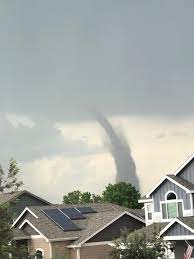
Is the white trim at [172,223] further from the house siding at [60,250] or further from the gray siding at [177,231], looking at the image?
the house siding at [60,250]

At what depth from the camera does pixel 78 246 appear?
4362 cm

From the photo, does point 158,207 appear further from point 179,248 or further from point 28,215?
point 28,215

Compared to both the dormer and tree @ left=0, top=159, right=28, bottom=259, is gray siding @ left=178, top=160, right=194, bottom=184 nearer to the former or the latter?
the dormer

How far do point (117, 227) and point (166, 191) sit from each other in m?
6.34

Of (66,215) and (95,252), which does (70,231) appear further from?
(66,215)

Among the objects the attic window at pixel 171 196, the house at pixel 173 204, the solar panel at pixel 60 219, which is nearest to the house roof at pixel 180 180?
the house at pixel 173 204

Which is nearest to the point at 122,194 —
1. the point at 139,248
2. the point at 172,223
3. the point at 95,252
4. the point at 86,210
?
the point at 86,210

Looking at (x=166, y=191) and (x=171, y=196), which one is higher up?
(x=166, y=191)

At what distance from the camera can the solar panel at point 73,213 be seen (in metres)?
48.9

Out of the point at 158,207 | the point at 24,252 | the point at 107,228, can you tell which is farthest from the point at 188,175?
the point at 24,252

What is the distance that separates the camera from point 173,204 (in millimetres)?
40938

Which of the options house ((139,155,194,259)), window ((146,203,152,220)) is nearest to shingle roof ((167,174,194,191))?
house ((139,155,194,259))

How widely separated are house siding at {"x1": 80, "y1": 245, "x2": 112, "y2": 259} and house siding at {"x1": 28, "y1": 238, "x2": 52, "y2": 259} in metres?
2.47

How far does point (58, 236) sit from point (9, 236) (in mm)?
18353
